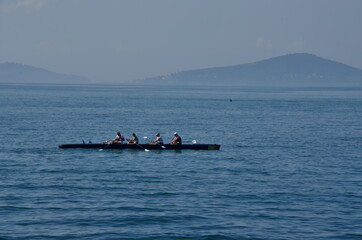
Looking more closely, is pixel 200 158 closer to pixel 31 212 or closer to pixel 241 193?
pixel 241 193

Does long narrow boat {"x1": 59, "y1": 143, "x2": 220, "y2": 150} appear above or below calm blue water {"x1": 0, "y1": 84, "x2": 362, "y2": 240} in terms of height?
above

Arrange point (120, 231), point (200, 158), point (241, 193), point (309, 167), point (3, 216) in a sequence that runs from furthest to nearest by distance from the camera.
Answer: point (200, 158), point (309, 167), point (241, 193), point (3, 216), point (120, 231)

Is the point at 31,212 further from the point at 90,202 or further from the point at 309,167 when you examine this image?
the point at 309,167

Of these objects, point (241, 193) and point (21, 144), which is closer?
point (241, 193)

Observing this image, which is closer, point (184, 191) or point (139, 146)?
point (184, 191)

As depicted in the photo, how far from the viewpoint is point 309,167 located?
44719 millimetres

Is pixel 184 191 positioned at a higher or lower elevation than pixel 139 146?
Answer: lower

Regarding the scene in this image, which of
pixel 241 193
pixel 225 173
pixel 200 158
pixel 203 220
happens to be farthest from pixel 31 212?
pixel 200 158

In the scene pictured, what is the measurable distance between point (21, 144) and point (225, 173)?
23012mm

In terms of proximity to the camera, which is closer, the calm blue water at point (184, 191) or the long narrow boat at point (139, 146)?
the calm blue water at point (184, 191)

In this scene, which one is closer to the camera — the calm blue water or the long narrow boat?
the calm blue water

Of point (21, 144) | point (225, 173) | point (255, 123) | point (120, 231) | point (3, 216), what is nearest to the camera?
point (120, 231)

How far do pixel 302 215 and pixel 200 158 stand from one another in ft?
60.4

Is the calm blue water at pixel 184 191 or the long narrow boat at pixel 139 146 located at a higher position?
the long narrow boat at pixel 139 146
